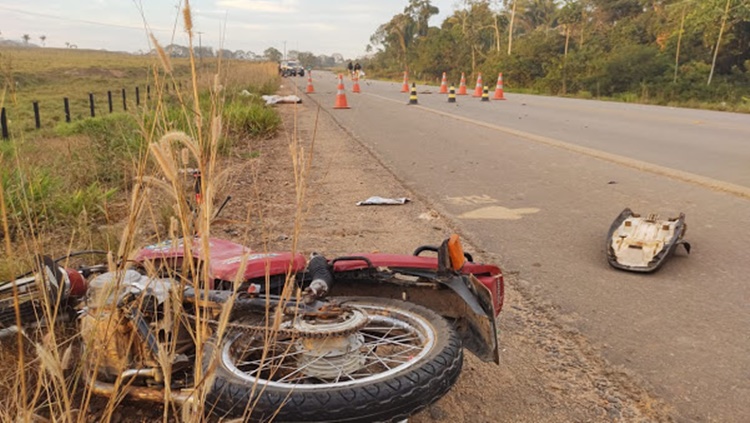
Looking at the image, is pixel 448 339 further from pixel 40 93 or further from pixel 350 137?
pixel 40 93

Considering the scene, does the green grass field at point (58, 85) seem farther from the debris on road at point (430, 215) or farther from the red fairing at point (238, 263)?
the debris on road at point (430, 215)

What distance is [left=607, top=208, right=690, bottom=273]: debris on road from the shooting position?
3.64 meters

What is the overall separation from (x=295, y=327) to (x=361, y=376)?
0.28 metres

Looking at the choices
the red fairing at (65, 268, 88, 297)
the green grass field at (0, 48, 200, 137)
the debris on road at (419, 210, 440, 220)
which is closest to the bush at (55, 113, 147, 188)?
the green grass field at (0, 48, 200, 137)

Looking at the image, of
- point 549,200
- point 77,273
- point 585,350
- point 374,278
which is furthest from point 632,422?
point 549,200

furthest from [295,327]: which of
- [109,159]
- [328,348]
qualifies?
[109,159]

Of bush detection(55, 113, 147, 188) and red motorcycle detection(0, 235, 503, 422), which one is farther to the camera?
bush detection(55, 113, 147, 188)

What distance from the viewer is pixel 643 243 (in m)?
3.79

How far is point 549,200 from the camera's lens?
5.37m

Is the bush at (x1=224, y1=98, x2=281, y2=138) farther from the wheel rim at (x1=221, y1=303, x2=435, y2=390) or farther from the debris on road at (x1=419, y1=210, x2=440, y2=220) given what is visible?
the wheel rim at (x1=221, y1=303, x2=435, y2=390)

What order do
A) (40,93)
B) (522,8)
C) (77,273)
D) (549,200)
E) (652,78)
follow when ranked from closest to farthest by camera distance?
1. (77,273)
2. (549,200)
3. (652,78)
4. (40,93)
5. (522,8)

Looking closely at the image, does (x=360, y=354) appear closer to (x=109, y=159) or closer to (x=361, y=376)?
(x=361, y=376)

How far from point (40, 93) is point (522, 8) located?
141 feet

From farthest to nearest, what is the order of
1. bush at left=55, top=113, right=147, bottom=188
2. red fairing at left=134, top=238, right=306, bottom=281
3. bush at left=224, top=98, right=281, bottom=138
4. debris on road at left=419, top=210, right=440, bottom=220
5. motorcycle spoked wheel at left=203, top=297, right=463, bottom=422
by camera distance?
bush at left=224, top=98, right=281, bottom=138
bush at left=55, top=113, right=147, bottom=188
debris on road at left=419, top=210, right=440, bottom=220
red fairing at left=134, top=238, right=306, bottom=281
motorcycle spoked wheel at left=203, top=297, right=463, bottom=422
